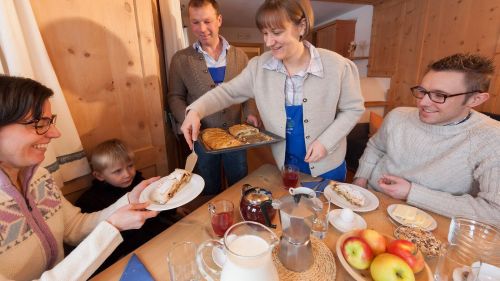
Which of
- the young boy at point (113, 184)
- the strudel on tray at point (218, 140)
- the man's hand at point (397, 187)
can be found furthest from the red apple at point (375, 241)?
the young boy at point (113, 184)

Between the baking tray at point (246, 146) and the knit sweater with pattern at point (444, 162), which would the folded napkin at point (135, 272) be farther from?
the knit sweater with pattern at point (444, 162)

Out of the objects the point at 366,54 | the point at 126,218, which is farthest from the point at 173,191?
the point at 366,54

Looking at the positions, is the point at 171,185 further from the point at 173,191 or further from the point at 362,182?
the point at 362,182

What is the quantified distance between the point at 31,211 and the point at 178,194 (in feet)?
1.58

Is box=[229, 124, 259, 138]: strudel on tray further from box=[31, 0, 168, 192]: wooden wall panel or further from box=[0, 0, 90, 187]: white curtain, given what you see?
box=[0, 0, 90, 187]: white curtain

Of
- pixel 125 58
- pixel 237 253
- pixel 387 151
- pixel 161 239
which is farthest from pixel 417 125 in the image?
pixel 125 58

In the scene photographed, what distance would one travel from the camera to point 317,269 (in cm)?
74

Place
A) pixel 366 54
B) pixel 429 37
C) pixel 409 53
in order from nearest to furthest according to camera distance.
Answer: pixel 429 37 → pixel 409 53 → pixel 366 54

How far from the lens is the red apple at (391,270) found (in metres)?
0.64

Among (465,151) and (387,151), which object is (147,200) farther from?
(465,151)

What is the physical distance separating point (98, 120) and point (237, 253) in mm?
1278

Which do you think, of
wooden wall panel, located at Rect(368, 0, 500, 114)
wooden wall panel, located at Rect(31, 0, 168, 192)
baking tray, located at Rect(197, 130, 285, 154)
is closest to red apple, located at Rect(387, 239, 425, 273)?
baking tray, located at Rect(197, 130, 285, 154)

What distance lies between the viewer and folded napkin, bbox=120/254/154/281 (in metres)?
0.73

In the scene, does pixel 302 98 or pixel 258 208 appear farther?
pixel 302 98
